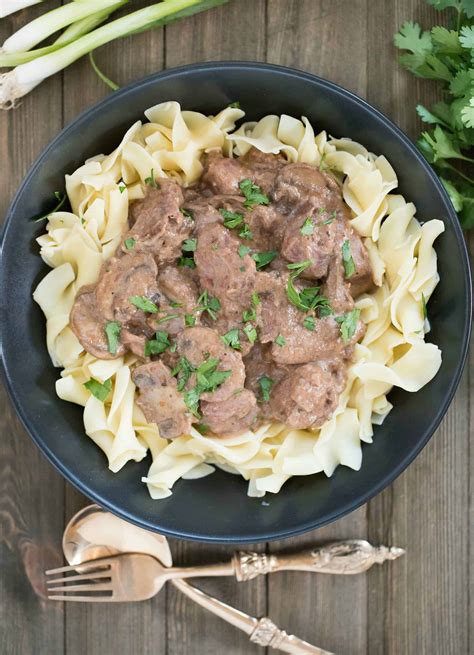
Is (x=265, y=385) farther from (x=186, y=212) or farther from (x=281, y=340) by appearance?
(x=186, y=212)

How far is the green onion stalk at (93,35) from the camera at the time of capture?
3865 millimetres

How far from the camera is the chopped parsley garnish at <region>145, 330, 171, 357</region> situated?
11.6 feet

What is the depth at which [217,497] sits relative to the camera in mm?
3873

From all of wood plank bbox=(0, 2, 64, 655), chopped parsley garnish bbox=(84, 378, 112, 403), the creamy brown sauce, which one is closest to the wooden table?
wood plank bbox=(0, 2, 64, 655)

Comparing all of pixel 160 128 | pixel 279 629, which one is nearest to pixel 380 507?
pixel 279 629

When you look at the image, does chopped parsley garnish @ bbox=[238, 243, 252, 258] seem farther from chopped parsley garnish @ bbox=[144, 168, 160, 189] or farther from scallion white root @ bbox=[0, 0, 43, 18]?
scallion white root @ bbox=[0, 0, 43, 18]

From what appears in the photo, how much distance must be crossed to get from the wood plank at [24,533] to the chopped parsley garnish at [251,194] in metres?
1.23

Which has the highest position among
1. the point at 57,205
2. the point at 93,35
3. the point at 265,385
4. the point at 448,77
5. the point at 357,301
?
the point at 93,35

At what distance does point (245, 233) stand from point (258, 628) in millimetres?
1999

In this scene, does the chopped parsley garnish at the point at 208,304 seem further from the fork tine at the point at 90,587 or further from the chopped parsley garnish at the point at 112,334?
the fork tine at the point at 90,587

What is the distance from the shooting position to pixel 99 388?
147 inches

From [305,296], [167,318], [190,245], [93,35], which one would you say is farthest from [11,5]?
[305,296]

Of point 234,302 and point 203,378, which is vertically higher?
point 234,302

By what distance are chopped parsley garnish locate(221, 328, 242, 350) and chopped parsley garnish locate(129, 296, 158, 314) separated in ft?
1.07
